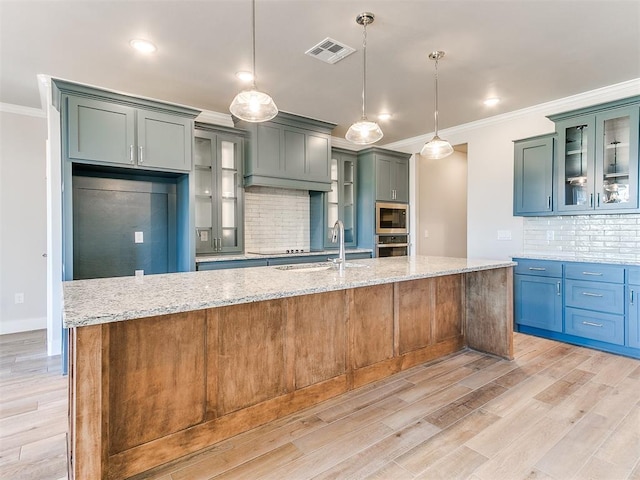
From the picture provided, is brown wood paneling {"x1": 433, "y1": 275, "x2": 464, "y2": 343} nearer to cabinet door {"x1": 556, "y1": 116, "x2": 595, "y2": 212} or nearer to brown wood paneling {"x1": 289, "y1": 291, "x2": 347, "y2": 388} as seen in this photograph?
brown wood paneling {"x1": 289, "y1": 291, "x2": 347, "y2": 388}

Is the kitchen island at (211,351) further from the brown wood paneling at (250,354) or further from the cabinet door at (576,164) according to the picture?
the cabinet door at (576,164)

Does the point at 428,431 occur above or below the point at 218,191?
below

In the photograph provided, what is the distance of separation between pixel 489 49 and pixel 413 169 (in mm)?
2918

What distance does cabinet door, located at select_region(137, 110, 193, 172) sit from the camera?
342 centimetres

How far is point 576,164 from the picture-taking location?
377 cm

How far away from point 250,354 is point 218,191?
8.34ft

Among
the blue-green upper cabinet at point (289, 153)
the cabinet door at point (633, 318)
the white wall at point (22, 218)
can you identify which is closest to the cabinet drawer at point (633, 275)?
the cabinet door at point (633, 318)

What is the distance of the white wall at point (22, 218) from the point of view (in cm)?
415

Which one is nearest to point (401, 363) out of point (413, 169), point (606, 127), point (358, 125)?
point (358, 125)

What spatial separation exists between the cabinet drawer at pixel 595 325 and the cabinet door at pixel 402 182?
2.74 metres

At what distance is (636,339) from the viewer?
3.26 metres

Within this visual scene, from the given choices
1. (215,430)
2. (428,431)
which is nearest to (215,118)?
(215,430)

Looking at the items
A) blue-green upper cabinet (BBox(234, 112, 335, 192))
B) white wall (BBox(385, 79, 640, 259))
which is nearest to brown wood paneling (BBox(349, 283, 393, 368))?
blue-green upper cabinet (BBox(234, 112, 335, 192))

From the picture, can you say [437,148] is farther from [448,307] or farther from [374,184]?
[374,184]
